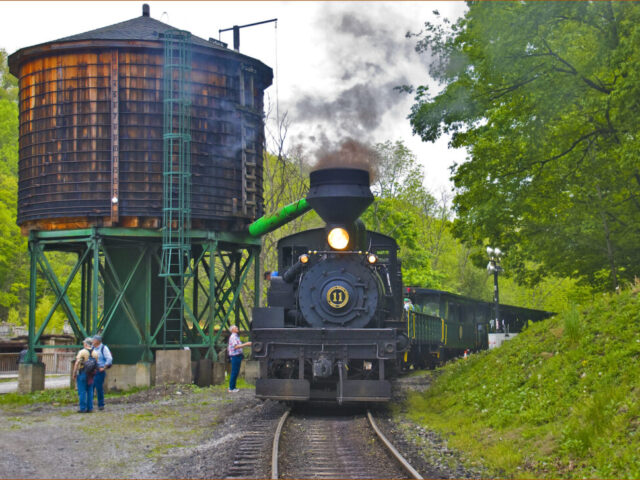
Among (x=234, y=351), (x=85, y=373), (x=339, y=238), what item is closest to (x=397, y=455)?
(x=339, y=238)

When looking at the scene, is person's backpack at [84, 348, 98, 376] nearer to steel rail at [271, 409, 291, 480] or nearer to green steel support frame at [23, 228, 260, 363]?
steel rail at [271, 409, 291, 480]

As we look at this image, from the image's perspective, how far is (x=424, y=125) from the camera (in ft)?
61.0

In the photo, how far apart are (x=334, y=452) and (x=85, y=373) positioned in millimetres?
7090

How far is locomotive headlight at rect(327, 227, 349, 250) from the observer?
14.0m

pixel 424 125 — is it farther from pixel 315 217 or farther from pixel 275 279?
pixel 315 217

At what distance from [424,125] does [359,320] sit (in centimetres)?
649

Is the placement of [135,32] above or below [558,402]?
Result: above

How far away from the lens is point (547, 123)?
17344 mm

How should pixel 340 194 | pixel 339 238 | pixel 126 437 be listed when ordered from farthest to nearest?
pixel 339 238
pixel 340 194
pixel 126 437

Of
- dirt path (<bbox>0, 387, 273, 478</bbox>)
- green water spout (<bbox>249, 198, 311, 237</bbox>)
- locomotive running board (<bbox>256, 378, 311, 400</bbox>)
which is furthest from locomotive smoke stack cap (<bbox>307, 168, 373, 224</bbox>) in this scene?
green water spout (<bbox>249, 198, 311, 237</bbox>)

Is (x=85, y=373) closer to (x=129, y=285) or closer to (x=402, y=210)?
(x=129, y=285)

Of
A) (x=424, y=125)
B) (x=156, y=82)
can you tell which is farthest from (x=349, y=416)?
(x=156, y=82)

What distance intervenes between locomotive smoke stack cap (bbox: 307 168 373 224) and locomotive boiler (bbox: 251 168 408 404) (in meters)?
0.02

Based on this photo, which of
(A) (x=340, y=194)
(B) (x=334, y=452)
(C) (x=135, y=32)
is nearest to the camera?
(B) (x=334, y=452)
